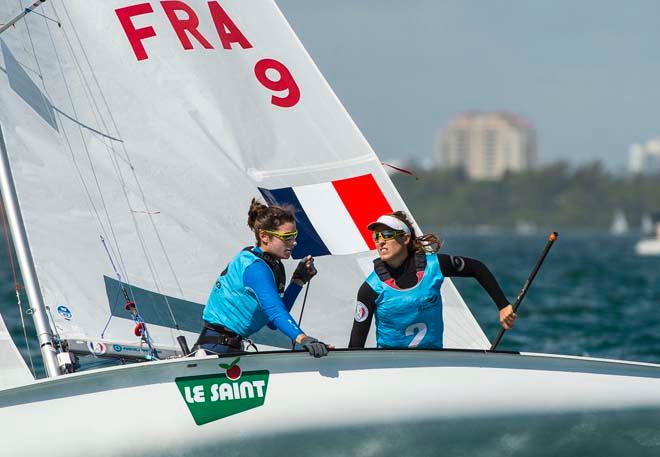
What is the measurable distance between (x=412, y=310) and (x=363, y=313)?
21cm

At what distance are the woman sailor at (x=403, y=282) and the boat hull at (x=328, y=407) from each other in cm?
28

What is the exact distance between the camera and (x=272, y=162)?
600cm

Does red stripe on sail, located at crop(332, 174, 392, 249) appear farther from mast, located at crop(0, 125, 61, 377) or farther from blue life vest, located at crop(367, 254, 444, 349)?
mast, located at crop(0, 125, 61, 377)

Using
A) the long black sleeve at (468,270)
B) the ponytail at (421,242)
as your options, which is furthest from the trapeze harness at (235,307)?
the long black sleeve at (468,270)

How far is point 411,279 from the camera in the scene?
5.20 meters

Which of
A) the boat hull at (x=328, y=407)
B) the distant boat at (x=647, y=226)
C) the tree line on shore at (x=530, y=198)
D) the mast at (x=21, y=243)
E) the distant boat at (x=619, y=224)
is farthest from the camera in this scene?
the tree line on shore at (x=530, y=198)

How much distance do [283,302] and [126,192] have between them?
1168 millimetres

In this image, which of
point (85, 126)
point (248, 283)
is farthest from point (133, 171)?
point (248, 283)

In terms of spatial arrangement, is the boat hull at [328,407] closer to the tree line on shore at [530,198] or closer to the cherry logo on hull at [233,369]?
the cherry logo on hull at [233,369]

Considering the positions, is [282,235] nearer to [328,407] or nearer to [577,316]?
[328,407]

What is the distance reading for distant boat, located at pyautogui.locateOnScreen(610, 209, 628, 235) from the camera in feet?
348

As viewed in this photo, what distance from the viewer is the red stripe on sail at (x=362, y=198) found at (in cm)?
588

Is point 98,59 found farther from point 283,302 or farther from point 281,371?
point 281,371

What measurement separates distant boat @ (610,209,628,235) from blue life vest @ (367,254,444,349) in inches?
4059
